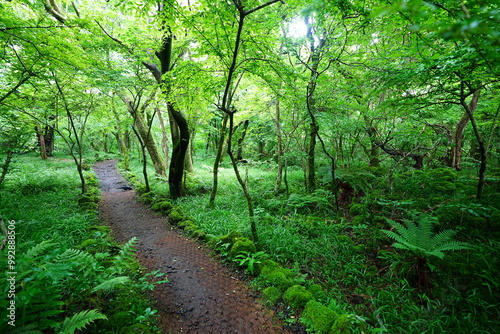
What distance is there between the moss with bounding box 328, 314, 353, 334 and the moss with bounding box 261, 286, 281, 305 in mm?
885

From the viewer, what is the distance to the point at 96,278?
2.74 metres

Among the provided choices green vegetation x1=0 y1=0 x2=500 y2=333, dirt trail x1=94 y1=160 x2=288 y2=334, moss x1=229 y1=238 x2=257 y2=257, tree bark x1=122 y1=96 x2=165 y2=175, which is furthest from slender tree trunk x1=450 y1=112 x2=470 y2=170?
tree bark x1=122 y1=96 x2=165 y2=175

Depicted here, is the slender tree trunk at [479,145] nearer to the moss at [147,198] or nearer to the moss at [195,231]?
the moss at [195,231]

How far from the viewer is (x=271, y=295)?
A: 10.8ft

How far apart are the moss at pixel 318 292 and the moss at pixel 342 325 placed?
0.56 m

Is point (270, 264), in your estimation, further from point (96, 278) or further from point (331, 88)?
point (331, 88)

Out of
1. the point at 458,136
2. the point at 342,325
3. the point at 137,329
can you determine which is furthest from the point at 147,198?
the point at 458,136

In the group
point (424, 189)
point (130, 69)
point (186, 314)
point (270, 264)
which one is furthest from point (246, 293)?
point (130, 69)

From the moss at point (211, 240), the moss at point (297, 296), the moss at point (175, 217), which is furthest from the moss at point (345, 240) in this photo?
the moss at point (175, 217)

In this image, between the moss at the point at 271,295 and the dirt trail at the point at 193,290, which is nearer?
the dirt trail at the point at 193,290

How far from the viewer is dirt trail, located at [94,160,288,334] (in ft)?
9.43

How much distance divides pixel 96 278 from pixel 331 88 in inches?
247

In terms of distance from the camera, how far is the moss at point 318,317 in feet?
8.69

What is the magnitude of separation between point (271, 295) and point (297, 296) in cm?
42
